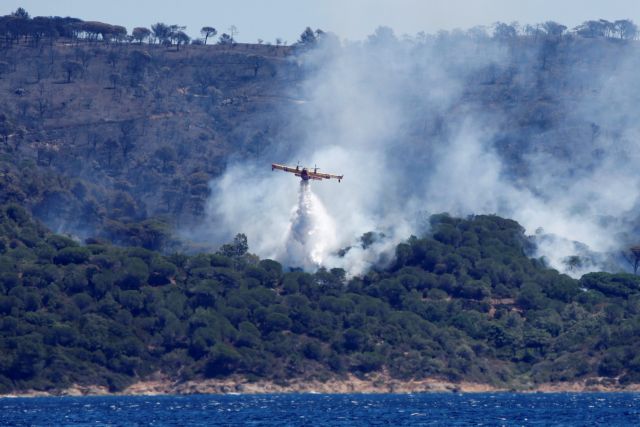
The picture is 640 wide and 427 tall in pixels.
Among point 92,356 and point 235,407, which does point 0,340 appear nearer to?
point 92,356

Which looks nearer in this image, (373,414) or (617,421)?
(617,421)

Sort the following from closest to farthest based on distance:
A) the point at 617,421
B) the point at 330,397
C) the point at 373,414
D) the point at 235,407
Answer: the point at 617,421
the point at 373,414
the point at 235,407
the point at 330,397

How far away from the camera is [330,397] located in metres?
190

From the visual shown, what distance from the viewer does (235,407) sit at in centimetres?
16575

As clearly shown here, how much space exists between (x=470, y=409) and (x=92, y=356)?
183 ft

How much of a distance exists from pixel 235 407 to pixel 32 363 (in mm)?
35229

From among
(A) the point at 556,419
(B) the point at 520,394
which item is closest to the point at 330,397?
(B) the point at 520,394

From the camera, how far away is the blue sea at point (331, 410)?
5625 inches

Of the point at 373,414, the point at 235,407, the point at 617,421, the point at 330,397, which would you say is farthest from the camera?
the point at 330,397

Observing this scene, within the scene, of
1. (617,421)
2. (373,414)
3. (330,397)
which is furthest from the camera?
(330,397)

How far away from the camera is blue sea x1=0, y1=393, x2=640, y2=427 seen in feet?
469

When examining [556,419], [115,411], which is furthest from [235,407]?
[556,419]

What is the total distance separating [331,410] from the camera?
528 feet

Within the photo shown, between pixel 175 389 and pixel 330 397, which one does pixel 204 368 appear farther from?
pixel 330 397
